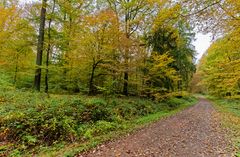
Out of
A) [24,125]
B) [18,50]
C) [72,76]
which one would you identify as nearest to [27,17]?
[18,50]

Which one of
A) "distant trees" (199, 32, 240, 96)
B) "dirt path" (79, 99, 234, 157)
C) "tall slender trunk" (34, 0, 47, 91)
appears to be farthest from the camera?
"tall slender trunk" (34, 0, 47, 91)

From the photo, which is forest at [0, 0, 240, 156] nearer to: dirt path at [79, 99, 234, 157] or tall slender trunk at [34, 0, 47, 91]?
tall slender trunk at [34, 0, 47, 91]

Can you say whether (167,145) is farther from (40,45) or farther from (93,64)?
(40,45)

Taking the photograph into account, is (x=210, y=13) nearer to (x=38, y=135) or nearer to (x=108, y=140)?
(x=108, y=140)

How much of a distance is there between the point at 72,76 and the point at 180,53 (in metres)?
10.2

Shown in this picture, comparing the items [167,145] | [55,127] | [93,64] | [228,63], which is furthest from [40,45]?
→ [228,63]

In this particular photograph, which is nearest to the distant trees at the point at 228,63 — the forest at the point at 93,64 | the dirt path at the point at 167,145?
the forest at the point at 93,64

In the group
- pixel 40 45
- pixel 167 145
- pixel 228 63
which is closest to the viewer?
pixel 167 145

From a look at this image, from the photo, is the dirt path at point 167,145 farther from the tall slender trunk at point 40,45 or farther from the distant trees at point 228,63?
the tall slender trunk at point 40,45

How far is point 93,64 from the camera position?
14094mm

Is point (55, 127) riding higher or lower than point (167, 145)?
higher

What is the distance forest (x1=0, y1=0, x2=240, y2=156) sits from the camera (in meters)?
6.12

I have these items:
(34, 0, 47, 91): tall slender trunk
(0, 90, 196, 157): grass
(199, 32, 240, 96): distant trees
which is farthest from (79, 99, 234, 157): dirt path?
(34, 0, 47, 91): tall slender trunk

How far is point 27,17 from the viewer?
53.7 ft
